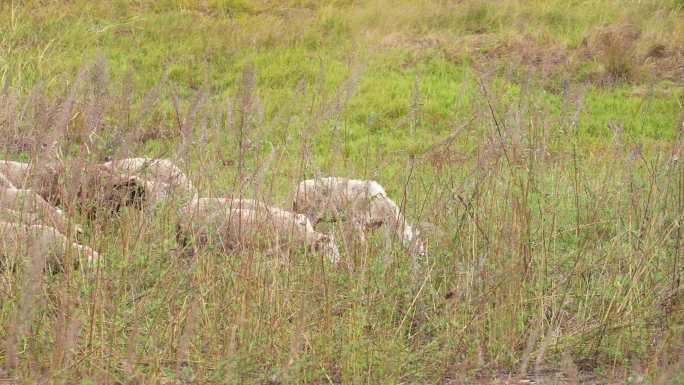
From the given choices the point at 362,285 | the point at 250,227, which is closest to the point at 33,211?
the point at 250,227

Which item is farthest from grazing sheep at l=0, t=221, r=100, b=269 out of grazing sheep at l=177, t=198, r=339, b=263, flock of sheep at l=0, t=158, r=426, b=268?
grazing sheep at l=177, t=198, r=339, b=263

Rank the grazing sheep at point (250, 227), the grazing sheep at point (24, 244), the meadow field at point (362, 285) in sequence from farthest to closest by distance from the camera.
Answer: the grazing sheep at point (250, 227), the grazing sheep at point (24, 244), the meadow field at point (362, 285)

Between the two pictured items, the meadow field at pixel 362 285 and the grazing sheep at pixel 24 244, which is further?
the grazing sheep at pixel 24 244

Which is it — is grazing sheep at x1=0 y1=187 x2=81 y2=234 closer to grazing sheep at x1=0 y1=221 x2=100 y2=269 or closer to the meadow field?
grazing sheep at x1=0 y1=221 x2=100 y2=269

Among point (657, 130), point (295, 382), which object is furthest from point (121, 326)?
point (657, 130)

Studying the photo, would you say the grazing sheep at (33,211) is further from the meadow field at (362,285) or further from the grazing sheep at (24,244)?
the meadow field at (362,285)

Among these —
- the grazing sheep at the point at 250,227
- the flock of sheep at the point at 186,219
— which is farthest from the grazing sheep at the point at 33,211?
the grazing sheep at the point at 250,227

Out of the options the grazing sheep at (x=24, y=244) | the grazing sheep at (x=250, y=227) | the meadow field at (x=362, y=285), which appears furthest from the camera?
the grazing sheep at (x=250, y=227)

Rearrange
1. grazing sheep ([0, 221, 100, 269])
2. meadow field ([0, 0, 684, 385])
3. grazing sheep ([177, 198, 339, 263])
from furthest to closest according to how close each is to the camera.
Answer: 1. grazing sheep ([177, 198, 339, 263])
2. grazing sheep ([0, 221, 100, 269])
3. meadow field ([0, 0, 684, 385])

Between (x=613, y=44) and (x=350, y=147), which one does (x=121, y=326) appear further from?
(x=613, y=44)

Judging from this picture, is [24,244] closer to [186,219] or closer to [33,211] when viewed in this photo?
[33,211]

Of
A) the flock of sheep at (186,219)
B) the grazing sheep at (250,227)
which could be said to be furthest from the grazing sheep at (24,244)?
the grazing sheep at (250,227)

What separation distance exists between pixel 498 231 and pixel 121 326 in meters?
1.38

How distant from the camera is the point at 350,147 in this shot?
7785mm
